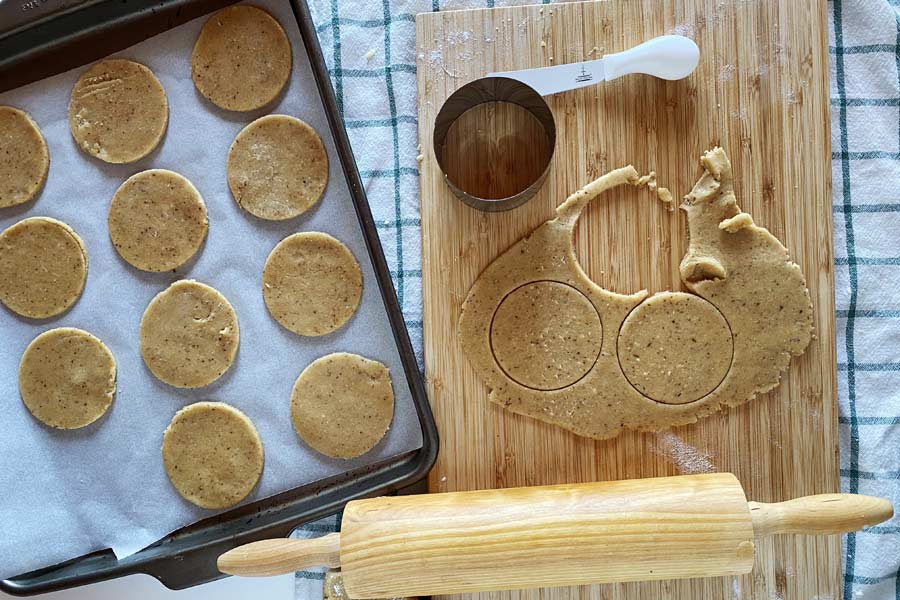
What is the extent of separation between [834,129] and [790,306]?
0.39 metres

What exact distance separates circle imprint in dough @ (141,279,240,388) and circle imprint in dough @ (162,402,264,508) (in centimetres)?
7

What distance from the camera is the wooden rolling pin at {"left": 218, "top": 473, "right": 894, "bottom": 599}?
3.95 ft

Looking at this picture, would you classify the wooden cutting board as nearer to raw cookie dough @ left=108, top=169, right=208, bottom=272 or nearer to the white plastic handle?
the white plastic handle

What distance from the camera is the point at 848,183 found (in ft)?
4.84

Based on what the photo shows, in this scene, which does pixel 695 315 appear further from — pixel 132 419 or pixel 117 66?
pixel 117 66

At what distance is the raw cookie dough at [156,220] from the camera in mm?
1452

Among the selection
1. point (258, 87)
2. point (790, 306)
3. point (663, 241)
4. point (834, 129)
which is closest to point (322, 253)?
point (258, 87)

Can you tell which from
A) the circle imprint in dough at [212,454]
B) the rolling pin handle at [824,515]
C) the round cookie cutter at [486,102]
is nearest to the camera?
the rolling pin handle at [824,515]

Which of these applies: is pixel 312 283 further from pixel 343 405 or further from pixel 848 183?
pixel 848 183

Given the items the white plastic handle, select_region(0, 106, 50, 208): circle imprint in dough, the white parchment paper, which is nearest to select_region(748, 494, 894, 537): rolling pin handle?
the white parchment paper

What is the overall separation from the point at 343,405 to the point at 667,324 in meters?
0.63

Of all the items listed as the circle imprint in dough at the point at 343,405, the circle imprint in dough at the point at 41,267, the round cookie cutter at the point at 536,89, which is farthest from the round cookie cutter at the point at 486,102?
the circle imprint in dough at the point at 41,267

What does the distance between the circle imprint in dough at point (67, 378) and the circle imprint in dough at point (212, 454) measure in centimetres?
15

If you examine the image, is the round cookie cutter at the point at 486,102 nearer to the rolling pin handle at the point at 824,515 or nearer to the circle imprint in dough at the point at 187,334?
the circle imprint in dough at the point at 187,334
